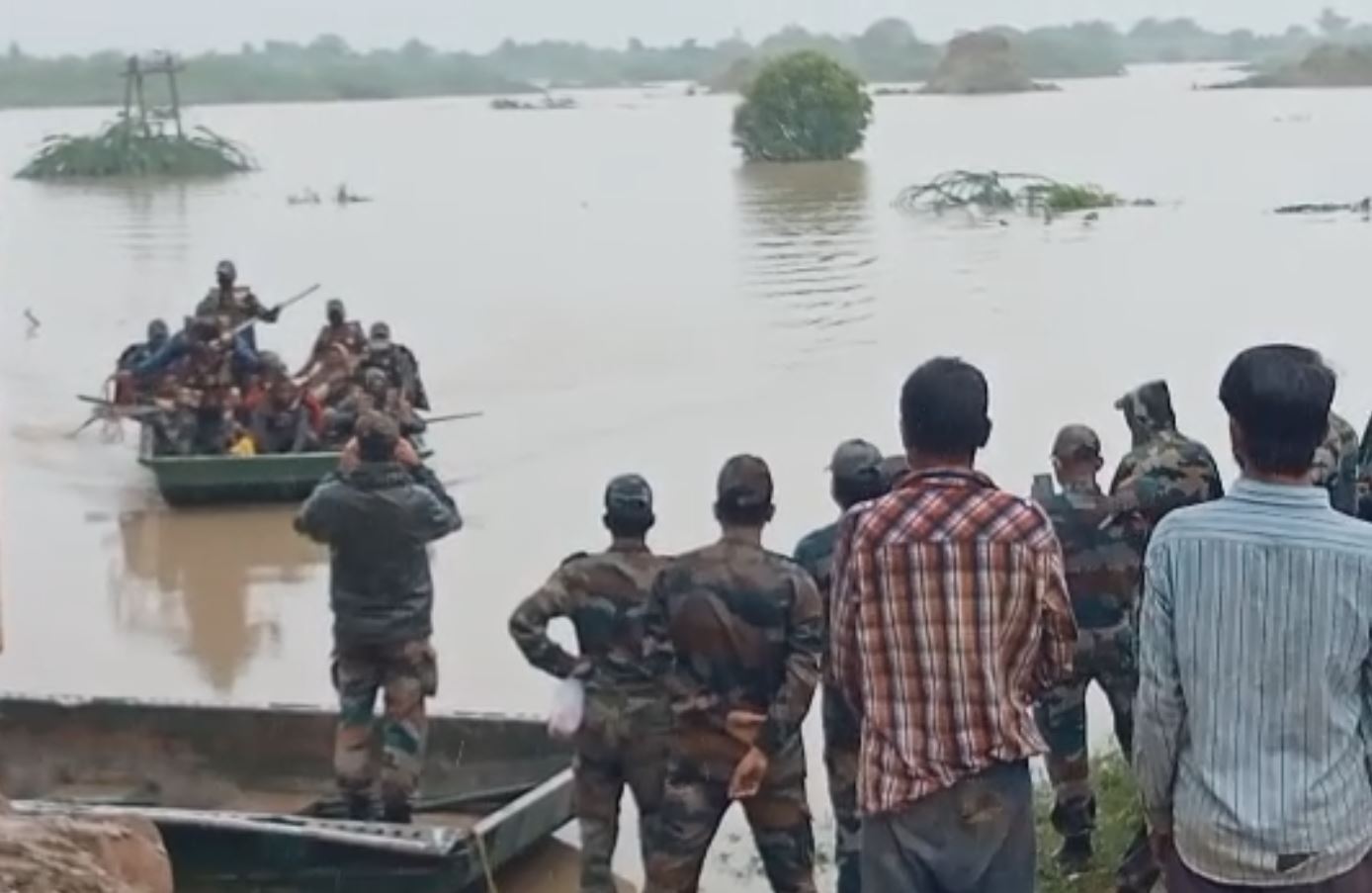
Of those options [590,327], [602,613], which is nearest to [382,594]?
[602,613]

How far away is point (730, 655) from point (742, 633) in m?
0.07

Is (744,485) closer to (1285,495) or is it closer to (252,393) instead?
(1285,495)

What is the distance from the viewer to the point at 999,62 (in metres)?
111

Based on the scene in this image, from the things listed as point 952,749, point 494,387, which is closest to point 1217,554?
point 952,749

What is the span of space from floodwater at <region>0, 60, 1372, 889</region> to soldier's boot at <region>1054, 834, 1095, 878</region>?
158 cm

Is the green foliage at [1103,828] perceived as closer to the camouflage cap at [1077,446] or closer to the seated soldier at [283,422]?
the camouflage cap at [1077,446]

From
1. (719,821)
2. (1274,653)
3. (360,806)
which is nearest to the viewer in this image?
(1274,653)

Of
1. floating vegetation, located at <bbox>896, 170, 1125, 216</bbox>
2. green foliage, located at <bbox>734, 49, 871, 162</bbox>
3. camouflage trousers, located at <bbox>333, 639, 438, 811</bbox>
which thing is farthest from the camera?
green foliage, located at <bbox>734, 49, 871, 162</bbox>

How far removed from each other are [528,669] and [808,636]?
617 cm

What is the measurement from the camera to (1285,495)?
4.02 meters

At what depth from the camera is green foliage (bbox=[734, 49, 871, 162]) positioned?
54812 millimetres

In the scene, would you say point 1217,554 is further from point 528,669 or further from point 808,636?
point 528,669

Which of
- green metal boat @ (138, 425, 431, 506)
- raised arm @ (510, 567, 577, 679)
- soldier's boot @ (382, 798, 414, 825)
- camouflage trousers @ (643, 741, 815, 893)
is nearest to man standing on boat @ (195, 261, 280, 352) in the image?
green metal boat @ (138, 425, 431, 506)

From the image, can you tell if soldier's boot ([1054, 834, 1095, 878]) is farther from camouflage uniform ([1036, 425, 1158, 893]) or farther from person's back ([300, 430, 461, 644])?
person's back ([300, 430, 461, 644])
